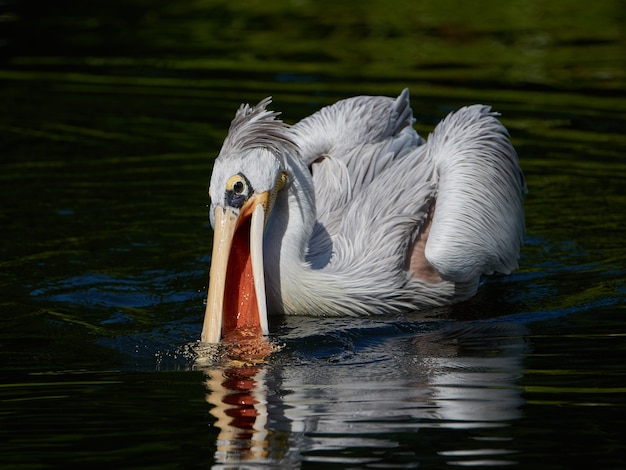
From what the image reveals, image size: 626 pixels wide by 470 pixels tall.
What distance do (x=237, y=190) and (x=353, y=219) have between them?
94cm

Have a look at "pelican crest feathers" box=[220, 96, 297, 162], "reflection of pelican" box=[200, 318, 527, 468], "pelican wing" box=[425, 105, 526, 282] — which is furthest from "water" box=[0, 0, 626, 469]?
"pelican crest feathers" box=[220, 96, 297, 162]

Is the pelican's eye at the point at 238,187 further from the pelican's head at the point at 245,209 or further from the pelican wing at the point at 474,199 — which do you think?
the pelican wing at the point at 474,199

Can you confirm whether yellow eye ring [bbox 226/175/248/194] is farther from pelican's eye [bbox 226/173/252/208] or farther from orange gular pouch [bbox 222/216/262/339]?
orange gular pouch [bbox 222/216/262/339]

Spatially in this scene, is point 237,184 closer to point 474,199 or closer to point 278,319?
point 278,319

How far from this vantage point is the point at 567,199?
798 cm

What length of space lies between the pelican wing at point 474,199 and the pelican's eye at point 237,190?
3.27 feet

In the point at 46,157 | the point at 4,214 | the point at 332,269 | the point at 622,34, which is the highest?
the point at 622,34

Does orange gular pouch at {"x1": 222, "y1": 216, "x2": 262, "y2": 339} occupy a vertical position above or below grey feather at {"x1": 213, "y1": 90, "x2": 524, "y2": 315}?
below

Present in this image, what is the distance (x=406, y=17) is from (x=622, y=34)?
8.40 ft

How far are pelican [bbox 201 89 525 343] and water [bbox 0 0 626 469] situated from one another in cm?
16

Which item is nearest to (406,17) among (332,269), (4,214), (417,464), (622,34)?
(622,34)

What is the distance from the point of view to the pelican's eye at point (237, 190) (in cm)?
545

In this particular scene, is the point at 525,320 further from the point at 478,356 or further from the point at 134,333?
the point at 134,333

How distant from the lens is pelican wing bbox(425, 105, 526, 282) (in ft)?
19.5
